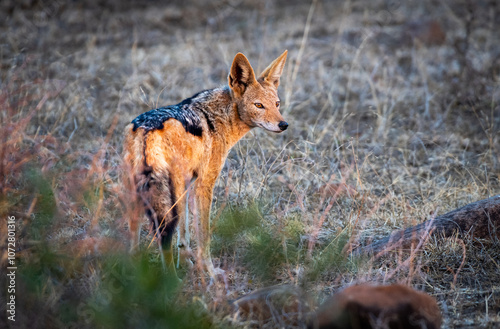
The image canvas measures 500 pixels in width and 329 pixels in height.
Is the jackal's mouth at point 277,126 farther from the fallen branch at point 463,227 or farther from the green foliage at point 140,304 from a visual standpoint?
the green foliage at point 140,304

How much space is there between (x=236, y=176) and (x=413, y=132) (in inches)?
120

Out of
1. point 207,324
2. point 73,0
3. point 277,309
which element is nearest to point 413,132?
point 277,309

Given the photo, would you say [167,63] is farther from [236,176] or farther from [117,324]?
[117,324]

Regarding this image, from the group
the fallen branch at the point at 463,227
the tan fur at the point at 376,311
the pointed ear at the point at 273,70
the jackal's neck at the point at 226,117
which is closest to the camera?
the tan fur at the point at 376,311

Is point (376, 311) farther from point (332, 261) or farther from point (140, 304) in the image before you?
point (140, 304)

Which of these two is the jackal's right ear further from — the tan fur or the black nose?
the tan fur

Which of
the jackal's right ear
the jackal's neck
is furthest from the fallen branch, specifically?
the jackal's right ear

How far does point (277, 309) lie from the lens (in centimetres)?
339

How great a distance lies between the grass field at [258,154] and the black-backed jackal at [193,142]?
0.24 metres

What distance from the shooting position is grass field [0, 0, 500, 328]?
3.08 meters

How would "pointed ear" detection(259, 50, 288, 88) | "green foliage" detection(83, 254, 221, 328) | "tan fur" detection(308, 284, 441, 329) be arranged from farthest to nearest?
"pointed ear" detection(259, 50, 288, 88) → "tan fur" detection(308, 284, 441, 329) → "green foliage" detection(83, 254, 221, 328)

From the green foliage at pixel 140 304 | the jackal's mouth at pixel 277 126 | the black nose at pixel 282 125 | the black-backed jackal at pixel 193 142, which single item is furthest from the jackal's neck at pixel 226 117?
the green foliage at pixel 140 304

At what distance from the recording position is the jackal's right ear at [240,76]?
15.7ft

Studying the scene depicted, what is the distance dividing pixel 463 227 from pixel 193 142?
2296 mm
